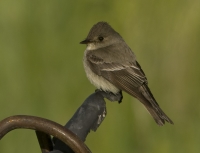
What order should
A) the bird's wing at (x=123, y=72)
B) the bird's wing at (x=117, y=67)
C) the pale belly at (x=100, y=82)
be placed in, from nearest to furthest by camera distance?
the bird's wing at (x=123, y=72), the pale belly at (x=100, y=82), the bird's wing at (x=117, y=67)

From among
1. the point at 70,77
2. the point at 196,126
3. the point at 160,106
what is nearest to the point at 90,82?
→ the point at 70,77

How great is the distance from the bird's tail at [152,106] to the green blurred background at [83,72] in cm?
5

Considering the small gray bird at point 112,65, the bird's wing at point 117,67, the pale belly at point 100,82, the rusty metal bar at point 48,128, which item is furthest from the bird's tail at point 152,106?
the rusty metal bar at point 48,128

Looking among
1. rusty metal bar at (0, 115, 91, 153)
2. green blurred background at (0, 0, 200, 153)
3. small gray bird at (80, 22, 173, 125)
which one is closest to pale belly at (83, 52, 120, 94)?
small gray bird at (80, 22, 173, 125)

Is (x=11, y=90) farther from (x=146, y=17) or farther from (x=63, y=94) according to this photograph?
(x=146, y=17)

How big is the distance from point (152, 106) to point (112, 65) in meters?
0.88

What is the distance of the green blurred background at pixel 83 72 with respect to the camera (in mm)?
3729

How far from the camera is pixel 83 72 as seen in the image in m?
4.18

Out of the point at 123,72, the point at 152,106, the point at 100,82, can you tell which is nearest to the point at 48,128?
the point at 152,106

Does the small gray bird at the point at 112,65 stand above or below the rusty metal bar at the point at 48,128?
below

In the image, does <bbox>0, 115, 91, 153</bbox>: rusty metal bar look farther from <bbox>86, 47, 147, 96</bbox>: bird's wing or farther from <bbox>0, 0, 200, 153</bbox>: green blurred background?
<bbox>86, 47, 147, 96</bbox>: bird's wing

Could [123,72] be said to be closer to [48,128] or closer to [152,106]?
[152,106]

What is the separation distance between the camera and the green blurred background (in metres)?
3.73

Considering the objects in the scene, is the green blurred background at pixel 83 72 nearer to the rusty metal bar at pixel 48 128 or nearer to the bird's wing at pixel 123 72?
the bird's wing at pixel 123 72
